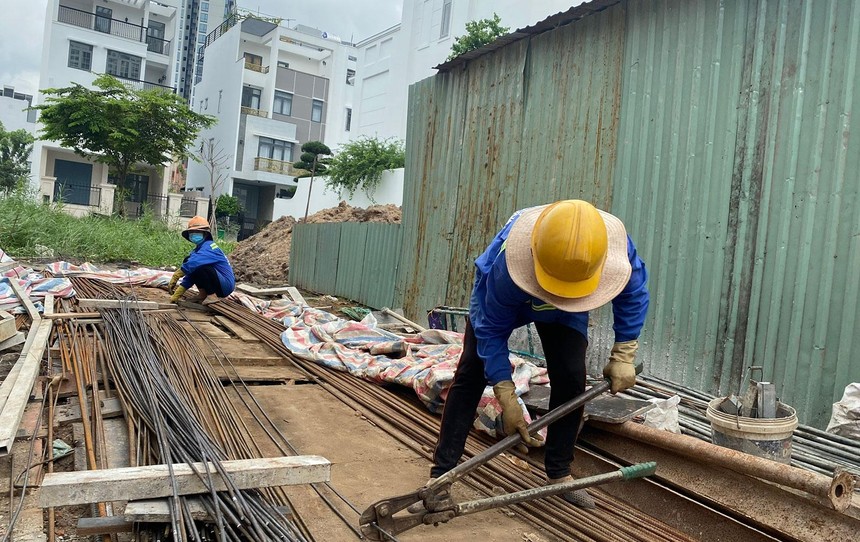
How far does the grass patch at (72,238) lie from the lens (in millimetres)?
12477

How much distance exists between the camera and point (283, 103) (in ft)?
112

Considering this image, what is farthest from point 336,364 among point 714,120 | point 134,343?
point 714,120

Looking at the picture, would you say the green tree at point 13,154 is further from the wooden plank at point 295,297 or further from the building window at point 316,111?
the wooden plank at point 295,297

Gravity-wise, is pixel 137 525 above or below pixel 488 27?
below

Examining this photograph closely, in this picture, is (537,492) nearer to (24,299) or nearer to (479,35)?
(24,299)

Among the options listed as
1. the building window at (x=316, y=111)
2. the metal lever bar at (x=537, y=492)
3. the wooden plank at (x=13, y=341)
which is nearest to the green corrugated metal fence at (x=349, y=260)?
the wooden plank at (x=13, y=341)

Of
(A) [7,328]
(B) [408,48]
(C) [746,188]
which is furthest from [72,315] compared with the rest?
(B) [408,48]

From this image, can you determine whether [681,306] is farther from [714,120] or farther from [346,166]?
[346,166]

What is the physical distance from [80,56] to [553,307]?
3502 cm

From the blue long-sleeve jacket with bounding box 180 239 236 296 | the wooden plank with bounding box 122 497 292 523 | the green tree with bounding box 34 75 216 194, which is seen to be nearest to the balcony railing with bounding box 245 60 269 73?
the green tree with bounding box 34 75 216 194

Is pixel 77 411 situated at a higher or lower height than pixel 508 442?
lower

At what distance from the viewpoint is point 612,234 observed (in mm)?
2676

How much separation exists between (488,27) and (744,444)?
61.1ft

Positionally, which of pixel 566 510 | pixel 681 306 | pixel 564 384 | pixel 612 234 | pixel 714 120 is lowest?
pixel 566 510
